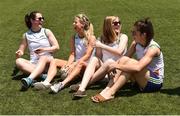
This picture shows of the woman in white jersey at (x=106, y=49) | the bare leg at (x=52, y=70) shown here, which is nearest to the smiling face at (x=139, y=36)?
the woman in white jersey at (x=106, y=49)

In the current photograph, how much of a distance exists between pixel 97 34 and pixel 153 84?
21.5 feet

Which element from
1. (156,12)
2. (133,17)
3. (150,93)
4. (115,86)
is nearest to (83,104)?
(115,86)

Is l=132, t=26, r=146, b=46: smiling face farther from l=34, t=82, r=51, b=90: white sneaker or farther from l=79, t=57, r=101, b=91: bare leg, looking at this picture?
l=34, t=82, r=51, b=90: white sneaker

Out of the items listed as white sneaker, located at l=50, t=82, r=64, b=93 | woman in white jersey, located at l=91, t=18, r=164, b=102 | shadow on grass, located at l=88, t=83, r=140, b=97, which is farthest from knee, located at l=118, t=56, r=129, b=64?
white sneaker, located at l=50, t=82, r=64, b=93

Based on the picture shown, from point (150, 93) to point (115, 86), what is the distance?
68 centimetres

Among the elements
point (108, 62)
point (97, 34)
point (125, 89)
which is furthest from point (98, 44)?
point (97, 34)

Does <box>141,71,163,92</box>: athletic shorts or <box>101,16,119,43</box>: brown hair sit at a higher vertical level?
<box>101,16,119,43</box>: brown hair

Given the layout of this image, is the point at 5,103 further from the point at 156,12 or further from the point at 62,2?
the point at 62,2

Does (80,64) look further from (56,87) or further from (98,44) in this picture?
(56,87)

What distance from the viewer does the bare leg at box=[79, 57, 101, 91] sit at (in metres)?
7.98

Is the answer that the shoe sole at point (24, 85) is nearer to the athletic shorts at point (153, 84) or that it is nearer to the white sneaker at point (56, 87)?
the white sneaker at point (56, 87)

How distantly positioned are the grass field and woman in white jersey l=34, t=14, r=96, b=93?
1.09 feet

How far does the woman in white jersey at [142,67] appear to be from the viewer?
7.57m

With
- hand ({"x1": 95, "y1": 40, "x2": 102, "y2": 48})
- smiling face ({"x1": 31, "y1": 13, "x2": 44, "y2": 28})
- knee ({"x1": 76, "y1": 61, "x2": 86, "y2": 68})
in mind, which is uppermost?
smiling face ({"x1": 31, "y1": 13, "x2": 44, "y2": 28})
